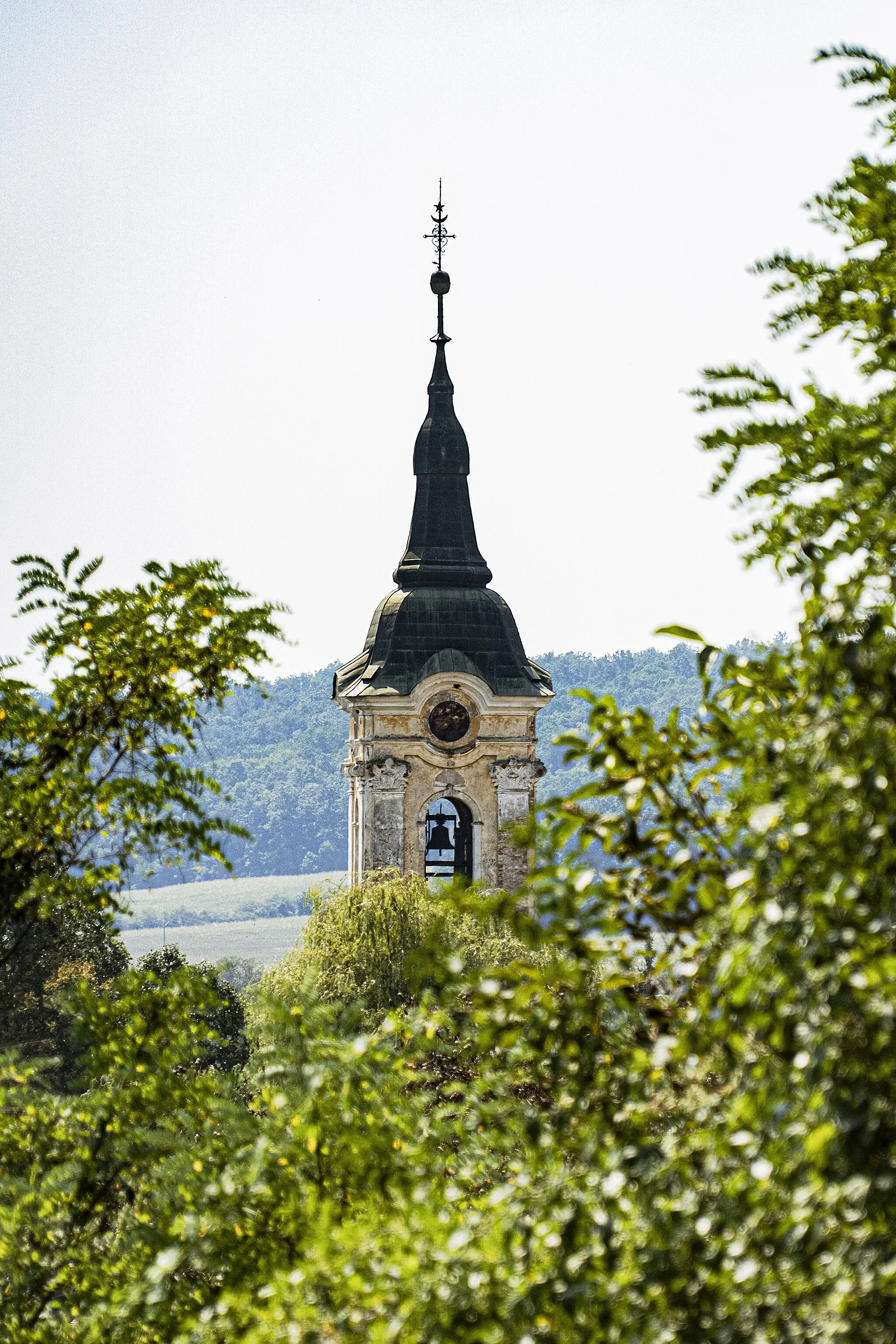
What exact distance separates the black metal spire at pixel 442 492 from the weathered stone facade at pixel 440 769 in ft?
10.5

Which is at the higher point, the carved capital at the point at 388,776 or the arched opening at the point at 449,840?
the carved capital at the point at 388,776

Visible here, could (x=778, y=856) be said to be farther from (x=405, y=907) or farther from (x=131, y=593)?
(x=405, y=907)

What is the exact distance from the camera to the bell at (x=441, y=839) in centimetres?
3269

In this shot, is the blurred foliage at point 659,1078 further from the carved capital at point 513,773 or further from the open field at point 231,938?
the open field at point 231,938

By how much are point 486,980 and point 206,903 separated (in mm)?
190898

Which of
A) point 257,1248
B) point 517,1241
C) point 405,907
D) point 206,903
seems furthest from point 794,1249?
point 206,903

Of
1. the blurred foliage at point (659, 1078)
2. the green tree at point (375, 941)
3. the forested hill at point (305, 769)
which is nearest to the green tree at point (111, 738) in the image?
the blurred foliage at point (659, 1078)

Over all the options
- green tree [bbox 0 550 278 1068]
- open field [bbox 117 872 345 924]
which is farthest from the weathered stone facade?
open field [bbox 117 872 345 924]

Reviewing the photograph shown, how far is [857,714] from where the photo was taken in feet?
12.1

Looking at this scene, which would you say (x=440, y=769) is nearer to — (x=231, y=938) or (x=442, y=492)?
(x=442, y=492)

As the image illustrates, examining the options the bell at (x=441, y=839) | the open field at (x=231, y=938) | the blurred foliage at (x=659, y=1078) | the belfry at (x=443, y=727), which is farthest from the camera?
the open field at (x=231, y=938)

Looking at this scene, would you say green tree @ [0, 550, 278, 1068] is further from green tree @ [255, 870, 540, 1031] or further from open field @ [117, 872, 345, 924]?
open field @ [117, 872, 345, 924]

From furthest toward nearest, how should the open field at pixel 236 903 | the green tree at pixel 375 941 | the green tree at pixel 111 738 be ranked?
the open field at pixel 236 903 → the green tree at pixel 375 941 → the green tree at pixel 111 738

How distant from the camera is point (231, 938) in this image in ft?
552
